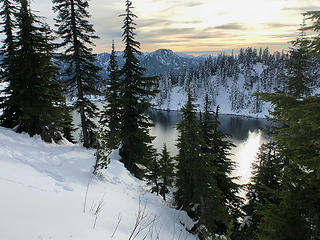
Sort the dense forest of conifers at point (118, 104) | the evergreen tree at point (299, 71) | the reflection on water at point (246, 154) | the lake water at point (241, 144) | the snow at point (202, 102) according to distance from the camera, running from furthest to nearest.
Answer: the snow at point (202, 102), the lake water at point (241, 144), the reflection on water at point (246, 154), the evergreen tree at point (299, 71), the dense forest of conifers at point (118, 104)

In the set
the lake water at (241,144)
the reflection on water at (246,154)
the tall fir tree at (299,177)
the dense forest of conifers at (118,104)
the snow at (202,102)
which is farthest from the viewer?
the snow at (202,102)

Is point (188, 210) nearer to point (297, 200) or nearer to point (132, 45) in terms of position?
point (297, 200)

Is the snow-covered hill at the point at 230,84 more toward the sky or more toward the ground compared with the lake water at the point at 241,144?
more toward the sky

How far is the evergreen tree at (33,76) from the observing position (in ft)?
43.2

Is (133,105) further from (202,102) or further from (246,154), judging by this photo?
(202,102)

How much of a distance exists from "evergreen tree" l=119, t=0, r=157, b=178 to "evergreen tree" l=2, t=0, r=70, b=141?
532 cm

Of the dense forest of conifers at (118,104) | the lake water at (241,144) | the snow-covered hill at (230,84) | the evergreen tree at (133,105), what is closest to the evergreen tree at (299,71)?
the dense forest of conifers at (118,104)

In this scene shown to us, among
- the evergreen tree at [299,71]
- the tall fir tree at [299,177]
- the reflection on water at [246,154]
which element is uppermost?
the evergreen tree at [299,71]

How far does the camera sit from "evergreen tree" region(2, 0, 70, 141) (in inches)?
519

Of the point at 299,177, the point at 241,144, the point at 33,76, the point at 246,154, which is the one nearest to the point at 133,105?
the point at 33,76

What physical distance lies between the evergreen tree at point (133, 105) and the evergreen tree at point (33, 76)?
17.4 ft

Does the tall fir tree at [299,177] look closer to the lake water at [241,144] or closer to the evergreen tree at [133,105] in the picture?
the evergreen tree at [133,105]

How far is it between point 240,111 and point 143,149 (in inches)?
4549

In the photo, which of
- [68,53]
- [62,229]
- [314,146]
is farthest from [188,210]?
[68,53]
